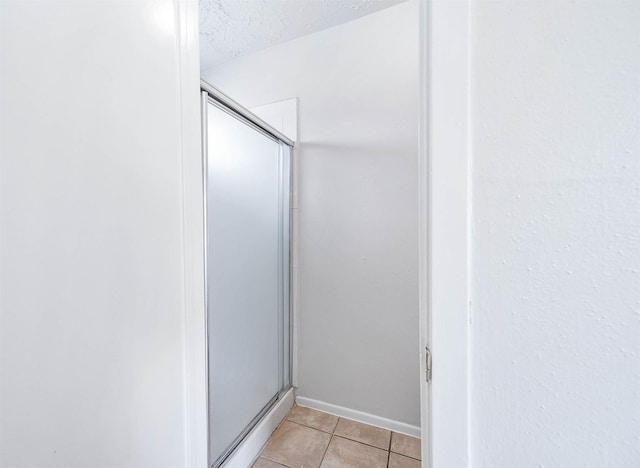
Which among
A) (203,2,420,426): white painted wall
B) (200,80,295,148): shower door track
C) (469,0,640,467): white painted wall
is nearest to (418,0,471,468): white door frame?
(469,0,640,467): white painted wall

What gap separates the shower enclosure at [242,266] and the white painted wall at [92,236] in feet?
1.14

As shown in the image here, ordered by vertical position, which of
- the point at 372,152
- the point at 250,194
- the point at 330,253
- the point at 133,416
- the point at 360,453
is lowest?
the point at 360,453

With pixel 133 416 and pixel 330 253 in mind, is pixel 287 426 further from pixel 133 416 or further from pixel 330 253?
pixel 133 416

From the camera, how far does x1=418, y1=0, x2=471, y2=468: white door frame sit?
1.33 feet

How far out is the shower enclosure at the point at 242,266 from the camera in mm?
1047

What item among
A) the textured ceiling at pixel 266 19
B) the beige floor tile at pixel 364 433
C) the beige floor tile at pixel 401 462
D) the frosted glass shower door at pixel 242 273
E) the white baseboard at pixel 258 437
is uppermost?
the textured ceiling at pixel 266 19

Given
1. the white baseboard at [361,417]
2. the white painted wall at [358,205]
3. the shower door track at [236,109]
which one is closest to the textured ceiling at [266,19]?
the white painted wall at [358,205]

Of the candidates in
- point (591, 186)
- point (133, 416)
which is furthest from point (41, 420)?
point (591, 186)

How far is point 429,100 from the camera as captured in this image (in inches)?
17.0

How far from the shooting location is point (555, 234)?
0.37 meters

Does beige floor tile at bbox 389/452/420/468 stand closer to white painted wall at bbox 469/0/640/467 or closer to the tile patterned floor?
the tile patterned floor

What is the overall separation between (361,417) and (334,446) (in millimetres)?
258

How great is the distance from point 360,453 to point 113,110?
5.79 feet

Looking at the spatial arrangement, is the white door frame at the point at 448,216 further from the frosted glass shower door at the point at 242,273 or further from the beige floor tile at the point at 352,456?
the beige floor tile at the point at 352,456
